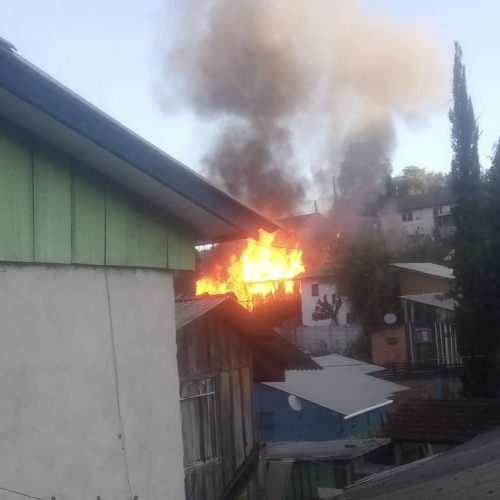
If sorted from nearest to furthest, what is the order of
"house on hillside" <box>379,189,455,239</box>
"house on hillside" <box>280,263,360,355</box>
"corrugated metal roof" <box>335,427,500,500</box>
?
"corrugated metal roof" <box>335,427,500,500</box> < "house on hillside" <box>280,263,360,355</box> < "house on hillside" <box>379,189,455,239</box>

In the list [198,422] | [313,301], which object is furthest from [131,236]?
[313,301]

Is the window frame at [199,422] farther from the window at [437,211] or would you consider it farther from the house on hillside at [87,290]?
the window at [437,211]

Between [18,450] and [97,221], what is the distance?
1.22 metres

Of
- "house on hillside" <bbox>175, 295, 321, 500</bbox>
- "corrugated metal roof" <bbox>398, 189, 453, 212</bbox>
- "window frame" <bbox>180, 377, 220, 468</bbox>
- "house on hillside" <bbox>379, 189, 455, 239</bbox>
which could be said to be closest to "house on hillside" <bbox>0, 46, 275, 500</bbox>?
"house on hillside" <bbox>175, 295, 321, 500</bbox>

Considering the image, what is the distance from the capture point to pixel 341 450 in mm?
13969

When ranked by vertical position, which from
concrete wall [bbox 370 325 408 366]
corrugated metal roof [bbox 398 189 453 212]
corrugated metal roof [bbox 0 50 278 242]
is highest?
corrugated metal roof [bbox 398 189 453 212]

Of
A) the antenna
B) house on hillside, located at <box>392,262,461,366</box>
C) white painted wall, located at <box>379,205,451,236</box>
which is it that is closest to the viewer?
the antenna

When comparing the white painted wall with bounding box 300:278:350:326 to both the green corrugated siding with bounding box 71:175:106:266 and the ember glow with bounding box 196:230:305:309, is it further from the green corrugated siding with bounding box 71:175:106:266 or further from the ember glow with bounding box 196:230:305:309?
the green corrugated siding with bounding box 71:175:106:266

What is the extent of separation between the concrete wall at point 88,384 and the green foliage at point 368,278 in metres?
30.0

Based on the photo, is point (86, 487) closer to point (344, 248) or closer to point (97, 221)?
point (97, 221)

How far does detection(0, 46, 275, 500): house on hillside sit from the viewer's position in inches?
127

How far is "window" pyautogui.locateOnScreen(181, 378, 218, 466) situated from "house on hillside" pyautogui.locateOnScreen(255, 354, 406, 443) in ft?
33.6

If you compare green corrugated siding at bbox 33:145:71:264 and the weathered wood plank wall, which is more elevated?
green corrugated siding at bbox 33:145:71:264

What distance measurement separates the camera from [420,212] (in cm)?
5831
